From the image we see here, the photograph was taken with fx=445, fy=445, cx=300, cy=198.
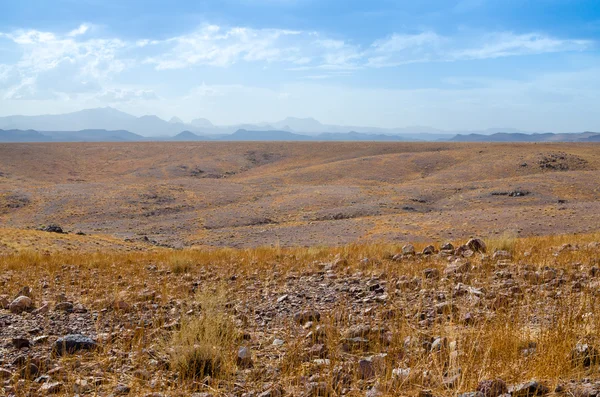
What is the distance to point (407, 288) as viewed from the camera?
5.91m

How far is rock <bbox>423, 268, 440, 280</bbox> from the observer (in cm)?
662

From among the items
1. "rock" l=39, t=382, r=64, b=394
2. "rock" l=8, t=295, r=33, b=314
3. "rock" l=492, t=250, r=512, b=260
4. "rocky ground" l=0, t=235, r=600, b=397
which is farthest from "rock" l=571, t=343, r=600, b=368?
"rock" l=8, t=295, r=33, b=314

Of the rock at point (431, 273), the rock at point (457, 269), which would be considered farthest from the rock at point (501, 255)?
the rock at point (431, 273)

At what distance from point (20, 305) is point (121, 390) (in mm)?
3025

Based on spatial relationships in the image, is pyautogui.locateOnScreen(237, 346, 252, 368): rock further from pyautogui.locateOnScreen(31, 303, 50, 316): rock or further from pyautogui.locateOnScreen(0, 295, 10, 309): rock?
pyautogui.locateOnScreen(0, 295, 10, 309): rock

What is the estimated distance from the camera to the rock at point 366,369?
Result: 3.23 meters

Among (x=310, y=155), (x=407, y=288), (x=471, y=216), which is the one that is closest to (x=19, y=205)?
(x=471, y=216)

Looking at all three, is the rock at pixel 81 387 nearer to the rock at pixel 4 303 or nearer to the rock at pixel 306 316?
the rock at pixel 306 316

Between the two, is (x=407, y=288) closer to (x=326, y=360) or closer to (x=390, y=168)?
(x=326, y=360)

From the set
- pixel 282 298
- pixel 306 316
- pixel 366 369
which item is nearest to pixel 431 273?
pixel 282 298

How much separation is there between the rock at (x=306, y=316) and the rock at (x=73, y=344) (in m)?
1.97

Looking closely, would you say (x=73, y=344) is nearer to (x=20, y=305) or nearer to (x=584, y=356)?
(x=20, y=305)

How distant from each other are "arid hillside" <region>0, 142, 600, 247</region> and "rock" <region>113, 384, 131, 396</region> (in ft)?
58.2

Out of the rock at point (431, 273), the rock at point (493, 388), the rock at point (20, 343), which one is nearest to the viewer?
the rock at point (493, 388)
